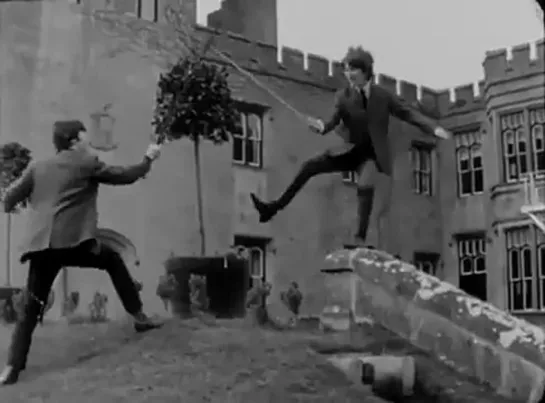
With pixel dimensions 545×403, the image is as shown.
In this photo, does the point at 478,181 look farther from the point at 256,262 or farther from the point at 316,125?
the point at 256,262

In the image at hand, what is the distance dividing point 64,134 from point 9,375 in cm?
100

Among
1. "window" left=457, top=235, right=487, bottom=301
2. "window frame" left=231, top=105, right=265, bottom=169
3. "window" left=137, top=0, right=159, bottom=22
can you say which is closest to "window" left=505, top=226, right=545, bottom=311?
"window" left=457, top=235, right=487, bottom=301

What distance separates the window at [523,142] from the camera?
403 cm

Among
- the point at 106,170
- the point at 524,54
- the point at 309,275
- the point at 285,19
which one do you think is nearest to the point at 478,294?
the point at 309,275

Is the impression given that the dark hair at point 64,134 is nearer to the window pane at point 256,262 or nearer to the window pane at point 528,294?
the window pane at point 256,262

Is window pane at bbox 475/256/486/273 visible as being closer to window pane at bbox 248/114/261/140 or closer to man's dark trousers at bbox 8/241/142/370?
window pane at bbox 248/114/261/140

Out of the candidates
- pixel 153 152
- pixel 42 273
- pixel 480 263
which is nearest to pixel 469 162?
pixel 480 263

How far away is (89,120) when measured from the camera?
353 cm

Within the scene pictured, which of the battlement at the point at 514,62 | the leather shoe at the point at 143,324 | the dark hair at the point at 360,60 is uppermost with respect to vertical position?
the battlement at the point at 514,62

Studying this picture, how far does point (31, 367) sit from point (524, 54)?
2.78 m

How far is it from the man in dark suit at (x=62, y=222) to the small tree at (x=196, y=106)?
1.25 ft

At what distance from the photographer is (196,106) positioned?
3.83m

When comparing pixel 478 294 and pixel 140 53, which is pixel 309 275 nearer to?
pixel 478 294

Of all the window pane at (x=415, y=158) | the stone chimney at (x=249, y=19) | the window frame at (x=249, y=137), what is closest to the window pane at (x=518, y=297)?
the window pane at (x=415, y=158)
